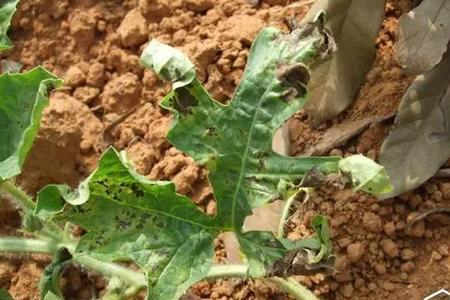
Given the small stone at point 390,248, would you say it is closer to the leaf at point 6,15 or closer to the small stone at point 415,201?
the small stone at point 415,201

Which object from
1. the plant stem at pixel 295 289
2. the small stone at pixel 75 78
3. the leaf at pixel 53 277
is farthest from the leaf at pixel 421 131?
the small stone at pixel 75 78

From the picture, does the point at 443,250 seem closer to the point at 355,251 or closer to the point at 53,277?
the point at 355,251

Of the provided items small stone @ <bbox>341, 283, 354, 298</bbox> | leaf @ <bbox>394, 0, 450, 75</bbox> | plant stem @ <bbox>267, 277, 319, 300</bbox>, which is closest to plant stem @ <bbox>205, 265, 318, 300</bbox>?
plant stem @ <bbox>267, 277, 319, 300</bbox>

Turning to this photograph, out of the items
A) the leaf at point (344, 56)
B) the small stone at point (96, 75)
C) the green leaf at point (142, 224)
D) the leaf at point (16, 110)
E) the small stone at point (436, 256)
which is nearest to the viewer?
the green leaf at point (142, 224)

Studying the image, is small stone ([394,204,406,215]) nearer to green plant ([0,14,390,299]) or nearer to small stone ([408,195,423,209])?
small stone ([408,195,423,209])

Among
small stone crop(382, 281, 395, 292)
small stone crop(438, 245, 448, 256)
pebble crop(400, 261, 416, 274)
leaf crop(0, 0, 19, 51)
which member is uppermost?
leaf crop(0, 0, 19, 51)

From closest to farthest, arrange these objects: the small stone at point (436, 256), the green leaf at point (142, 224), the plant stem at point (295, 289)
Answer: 1. the green leaf at point (142, 224)
2. the plant stem at point (295, 289)
3. the small stone at point (436, 256)

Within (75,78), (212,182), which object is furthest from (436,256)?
(75,78)

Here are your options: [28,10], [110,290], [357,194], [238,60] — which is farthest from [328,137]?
[28,10]
